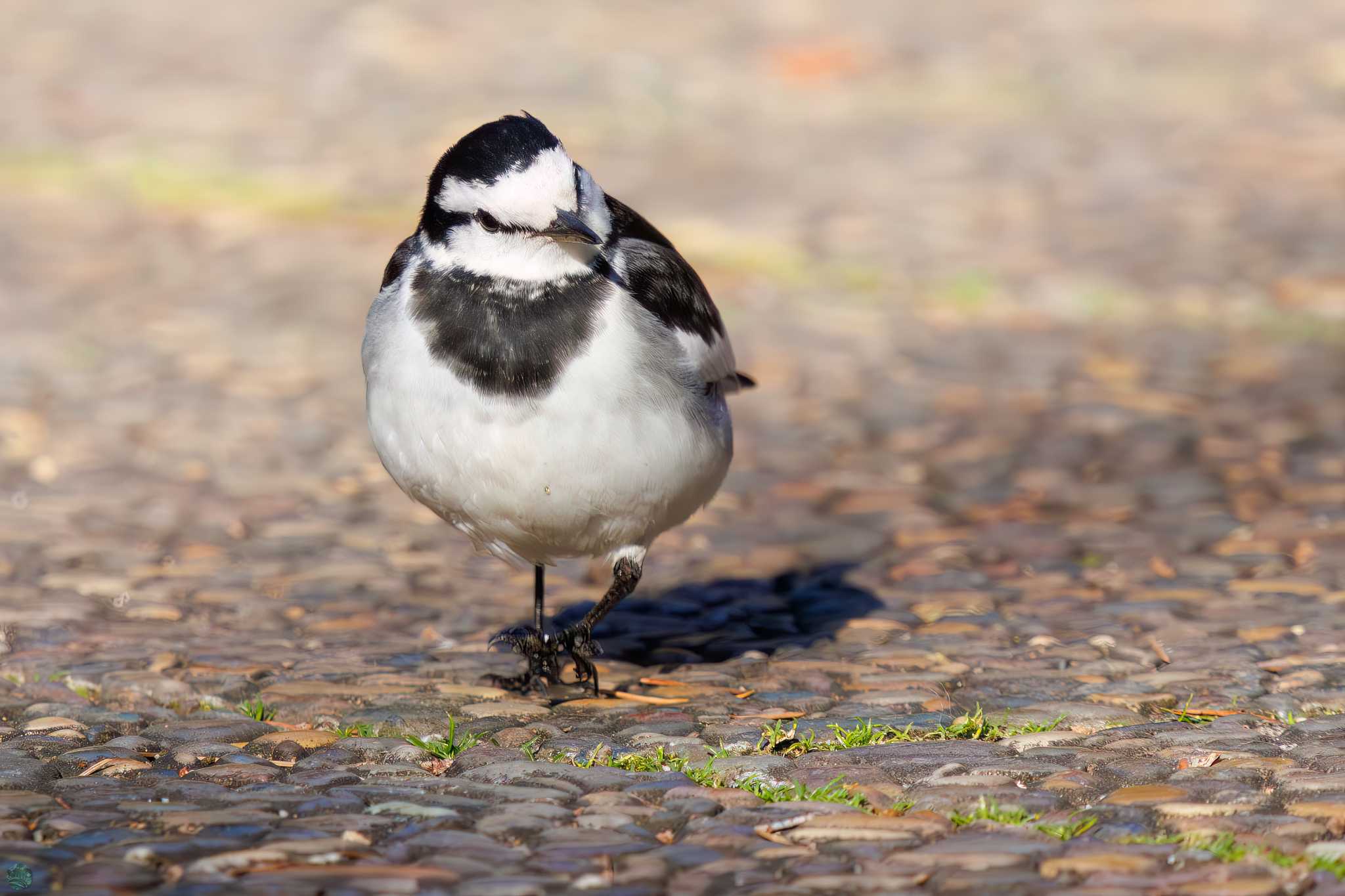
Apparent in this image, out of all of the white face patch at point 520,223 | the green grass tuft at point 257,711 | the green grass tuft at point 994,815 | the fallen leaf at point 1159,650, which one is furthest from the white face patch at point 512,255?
the fallen leaf at point 1159,650

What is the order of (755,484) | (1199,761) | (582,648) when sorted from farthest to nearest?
1. (755,484)
2. (582,648)
3. (1199,761)

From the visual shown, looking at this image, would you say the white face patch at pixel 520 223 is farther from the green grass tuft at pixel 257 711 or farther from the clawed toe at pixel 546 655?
the green grass tuft at pixel 257 711

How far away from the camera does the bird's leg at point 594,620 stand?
19.6 ft

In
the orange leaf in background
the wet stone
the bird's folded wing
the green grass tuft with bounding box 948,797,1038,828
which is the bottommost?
the green grass tuft with bounding box 948,797,1038,828

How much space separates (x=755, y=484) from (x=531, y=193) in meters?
3.62

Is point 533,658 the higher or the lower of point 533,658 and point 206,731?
the higher

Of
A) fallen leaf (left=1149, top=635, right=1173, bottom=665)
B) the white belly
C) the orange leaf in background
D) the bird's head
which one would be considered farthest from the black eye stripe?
the orange leaf in background

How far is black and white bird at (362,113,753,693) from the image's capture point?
17.6ft

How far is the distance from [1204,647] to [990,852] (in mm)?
2286

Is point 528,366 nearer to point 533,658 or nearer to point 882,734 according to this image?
point 533,658

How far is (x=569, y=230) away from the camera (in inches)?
210

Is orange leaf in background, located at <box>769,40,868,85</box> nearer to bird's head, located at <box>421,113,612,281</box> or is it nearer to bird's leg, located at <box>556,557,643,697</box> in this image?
bird's leg, located at <box>556,557,643,697</box>

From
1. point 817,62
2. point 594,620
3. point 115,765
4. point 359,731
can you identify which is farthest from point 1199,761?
point 817,62

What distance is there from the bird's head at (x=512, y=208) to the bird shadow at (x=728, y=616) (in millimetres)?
1775
